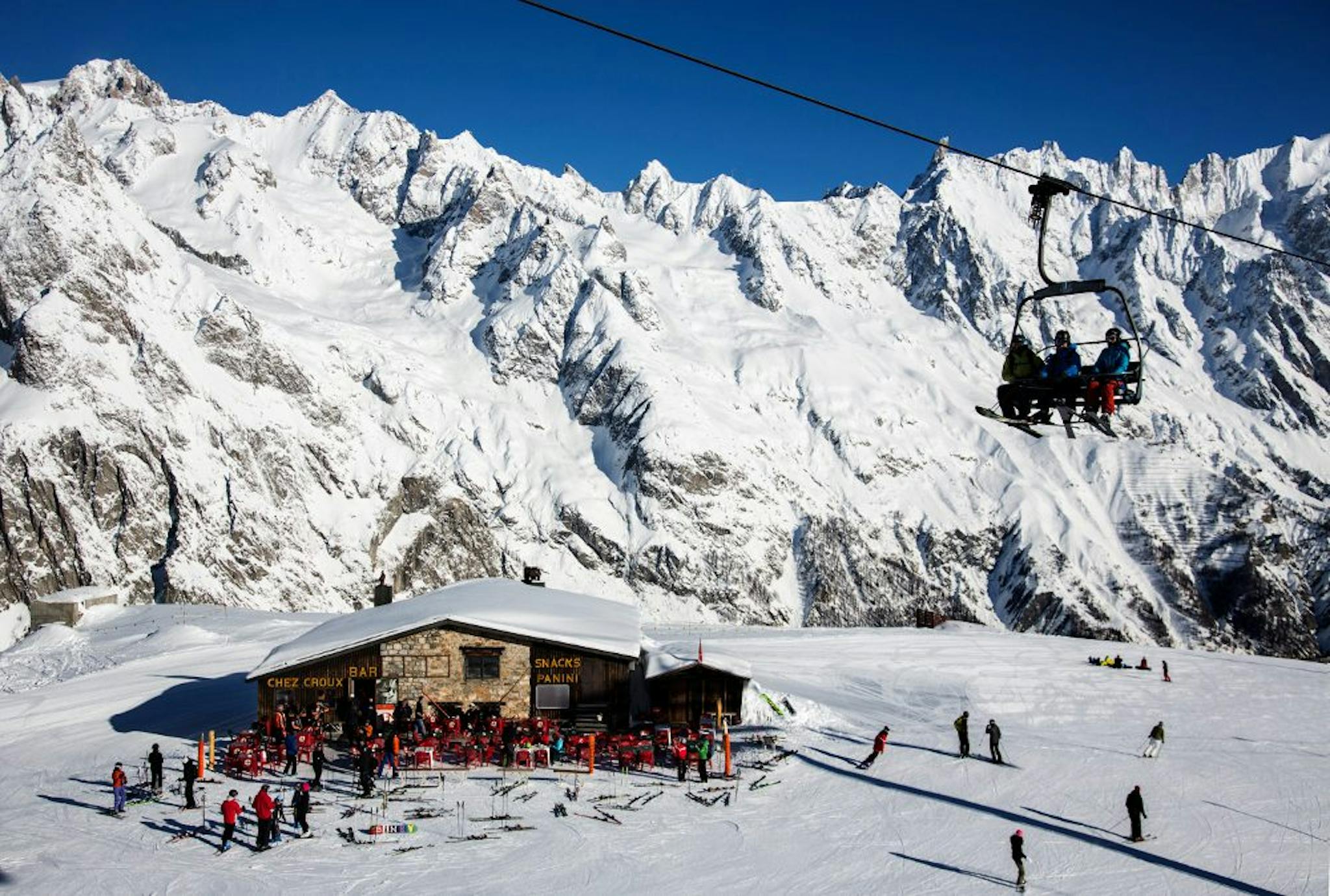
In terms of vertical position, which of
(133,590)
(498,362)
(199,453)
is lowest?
(133,590)

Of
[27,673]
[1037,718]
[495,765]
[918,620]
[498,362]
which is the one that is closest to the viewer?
[495,765]

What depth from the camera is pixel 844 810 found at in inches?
1042

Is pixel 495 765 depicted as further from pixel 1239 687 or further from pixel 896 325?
pixel 896 325

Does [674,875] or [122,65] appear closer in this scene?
[674,875]

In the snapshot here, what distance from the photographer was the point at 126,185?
16075 centimetres

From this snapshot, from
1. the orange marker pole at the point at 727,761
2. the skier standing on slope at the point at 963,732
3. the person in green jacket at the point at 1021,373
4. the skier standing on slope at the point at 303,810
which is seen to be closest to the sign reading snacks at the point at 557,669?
the orange marker pole at the point at 727,761

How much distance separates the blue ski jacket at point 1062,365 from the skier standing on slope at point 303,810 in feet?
61.3

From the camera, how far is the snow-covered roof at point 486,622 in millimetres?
34000

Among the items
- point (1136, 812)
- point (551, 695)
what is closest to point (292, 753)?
point (551, 695)

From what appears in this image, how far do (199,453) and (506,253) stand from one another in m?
61.8

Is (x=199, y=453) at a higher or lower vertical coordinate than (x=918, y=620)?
higher

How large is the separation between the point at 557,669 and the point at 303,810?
453 inches

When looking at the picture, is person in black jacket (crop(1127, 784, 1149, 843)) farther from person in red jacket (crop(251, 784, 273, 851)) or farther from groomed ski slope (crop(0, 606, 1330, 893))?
person in red jacket (crop(251, 784, 273, 851))

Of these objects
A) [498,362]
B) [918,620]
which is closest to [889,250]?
[498,362]
